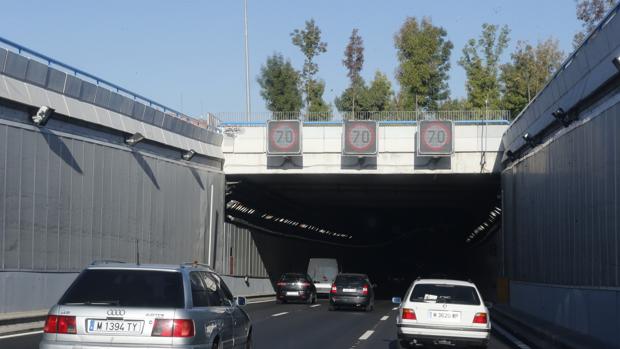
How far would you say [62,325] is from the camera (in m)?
9.66

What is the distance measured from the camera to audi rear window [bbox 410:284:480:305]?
55.3 feet

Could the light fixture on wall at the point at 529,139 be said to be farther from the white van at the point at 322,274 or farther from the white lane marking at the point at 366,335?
the white van at the point at 322,274

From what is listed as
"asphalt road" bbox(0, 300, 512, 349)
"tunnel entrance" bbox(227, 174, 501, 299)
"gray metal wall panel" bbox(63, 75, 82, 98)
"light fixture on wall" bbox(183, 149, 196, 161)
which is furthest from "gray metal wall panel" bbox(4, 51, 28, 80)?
"tunnel entrance" bbox(227, 174, 501, 299)

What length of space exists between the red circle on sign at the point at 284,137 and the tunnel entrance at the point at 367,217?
2504 millimetres

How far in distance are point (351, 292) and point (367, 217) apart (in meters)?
39.7

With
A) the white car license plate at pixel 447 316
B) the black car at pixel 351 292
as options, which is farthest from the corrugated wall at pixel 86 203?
the white car license plate at pixel 447 316

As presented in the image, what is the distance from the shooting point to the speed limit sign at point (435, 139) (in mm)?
→ 40375

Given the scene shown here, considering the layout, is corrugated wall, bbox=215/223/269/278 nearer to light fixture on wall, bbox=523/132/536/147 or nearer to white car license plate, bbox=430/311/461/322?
light fixture on wall, bbox=523/132/536/147

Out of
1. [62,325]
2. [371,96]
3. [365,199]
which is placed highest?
[371,96]

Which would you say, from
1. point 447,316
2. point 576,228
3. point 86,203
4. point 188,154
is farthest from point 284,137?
point 447,316

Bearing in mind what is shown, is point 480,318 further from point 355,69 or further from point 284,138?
point 355,69

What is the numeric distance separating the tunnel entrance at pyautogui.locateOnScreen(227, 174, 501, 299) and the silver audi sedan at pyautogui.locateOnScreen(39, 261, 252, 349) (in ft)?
108

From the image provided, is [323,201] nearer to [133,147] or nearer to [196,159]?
[196,159]

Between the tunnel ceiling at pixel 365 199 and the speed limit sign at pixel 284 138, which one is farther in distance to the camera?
the tunnel ceiling at pixel 365 199
